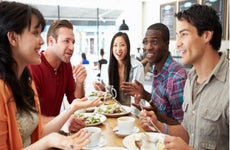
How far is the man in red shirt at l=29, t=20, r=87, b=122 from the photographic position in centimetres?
191

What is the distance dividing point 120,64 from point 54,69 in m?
1.01

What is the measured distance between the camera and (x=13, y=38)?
3.70 ft

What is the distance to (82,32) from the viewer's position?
26.9 feet

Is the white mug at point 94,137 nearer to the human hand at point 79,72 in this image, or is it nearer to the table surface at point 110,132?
the table surface at point 110,132

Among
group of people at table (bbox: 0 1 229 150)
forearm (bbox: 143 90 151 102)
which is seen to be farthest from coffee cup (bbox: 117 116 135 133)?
forearm (bbox: 143 90 151 102)

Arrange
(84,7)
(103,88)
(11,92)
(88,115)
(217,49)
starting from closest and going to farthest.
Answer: (11,92)
(217,49)
(88,115)
(103,88)
(84,7)

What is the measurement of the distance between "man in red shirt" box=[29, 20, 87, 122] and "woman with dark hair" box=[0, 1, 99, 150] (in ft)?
1.97

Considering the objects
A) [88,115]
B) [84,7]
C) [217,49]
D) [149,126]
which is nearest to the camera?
[217,49]

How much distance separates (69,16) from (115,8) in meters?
1.64

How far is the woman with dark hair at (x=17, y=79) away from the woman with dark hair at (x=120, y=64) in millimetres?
1460

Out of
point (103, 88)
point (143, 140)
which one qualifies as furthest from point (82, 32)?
point (143, 140)

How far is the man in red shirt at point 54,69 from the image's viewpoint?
1.91m

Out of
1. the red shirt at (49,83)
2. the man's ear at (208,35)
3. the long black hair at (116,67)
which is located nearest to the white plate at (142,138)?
the man's ear at (208,35)

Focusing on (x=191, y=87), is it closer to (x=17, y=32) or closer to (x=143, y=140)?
(x=143, y=140)
